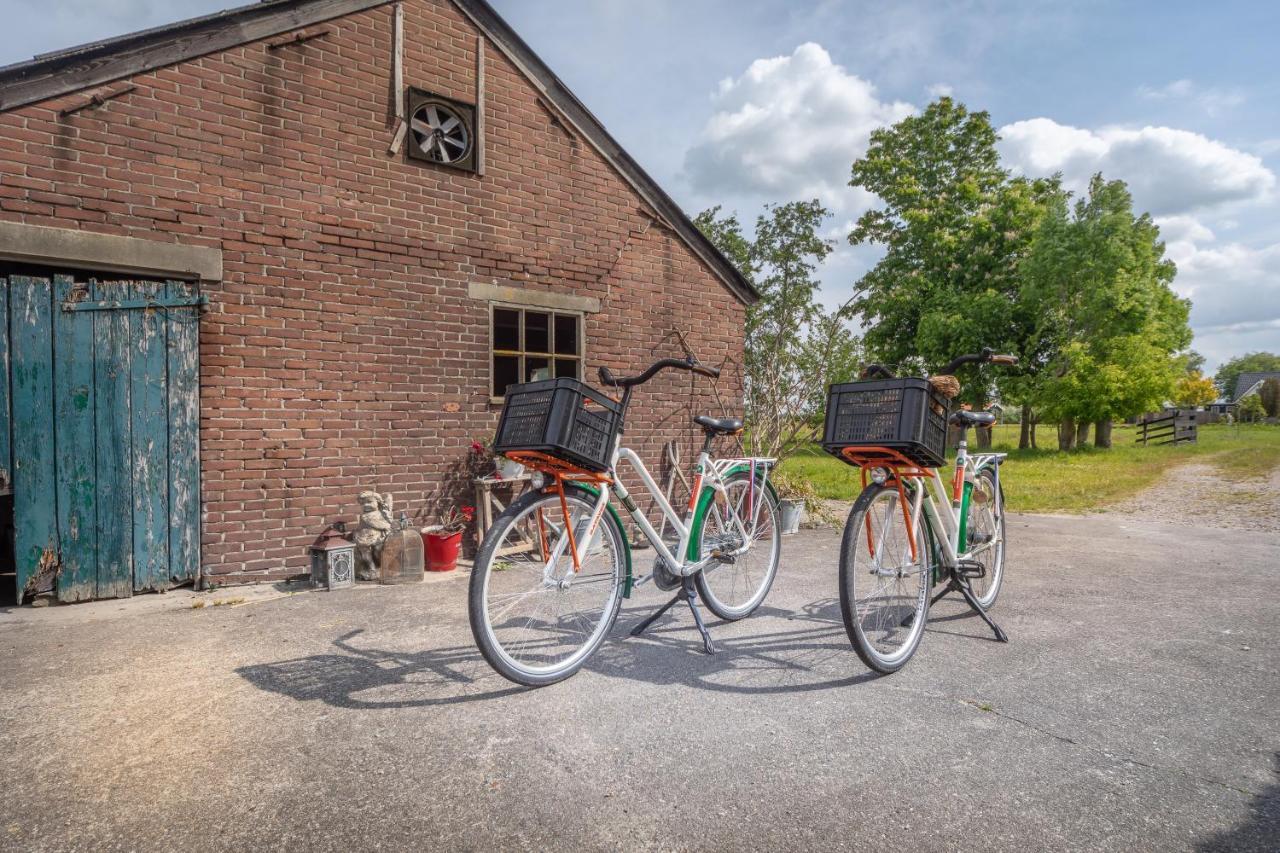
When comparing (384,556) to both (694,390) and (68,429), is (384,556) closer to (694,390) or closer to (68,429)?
(68,429)

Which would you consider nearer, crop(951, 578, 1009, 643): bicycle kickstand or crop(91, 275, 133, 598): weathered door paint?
crop(951, 578, 1009, 643): bicycle kickstand

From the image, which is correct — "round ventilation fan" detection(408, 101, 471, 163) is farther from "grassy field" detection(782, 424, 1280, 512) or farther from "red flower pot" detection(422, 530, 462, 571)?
"grassy field" detection(782, 424, 1280, 512)

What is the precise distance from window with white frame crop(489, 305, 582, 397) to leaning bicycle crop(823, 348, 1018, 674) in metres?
3.76

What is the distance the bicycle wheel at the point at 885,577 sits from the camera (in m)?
3.20

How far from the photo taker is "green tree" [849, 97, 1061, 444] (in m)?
22.5

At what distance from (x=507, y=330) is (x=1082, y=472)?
49.8 feet

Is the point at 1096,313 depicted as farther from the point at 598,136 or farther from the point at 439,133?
the point at 439,133

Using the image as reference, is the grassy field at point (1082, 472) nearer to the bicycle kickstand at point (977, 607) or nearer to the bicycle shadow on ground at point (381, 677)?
the bicycle kickstand at point (977, 607)

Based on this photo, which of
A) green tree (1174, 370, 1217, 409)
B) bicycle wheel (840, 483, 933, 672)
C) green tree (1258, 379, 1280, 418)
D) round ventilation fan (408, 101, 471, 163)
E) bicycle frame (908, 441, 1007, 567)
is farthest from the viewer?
green tree (1174, 370, 1217, 409)

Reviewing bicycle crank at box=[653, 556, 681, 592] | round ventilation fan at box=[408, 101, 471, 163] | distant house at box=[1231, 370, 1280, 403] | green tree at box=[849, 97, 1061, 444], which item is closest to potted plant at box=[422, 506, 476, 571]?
bicycle crank at box=[653, 556, 681, 592]

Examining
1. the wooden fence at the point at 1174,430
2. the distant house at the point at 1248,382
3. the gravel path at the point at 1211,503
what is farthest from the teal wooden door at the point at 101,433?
the distant house at the point at 1248,382

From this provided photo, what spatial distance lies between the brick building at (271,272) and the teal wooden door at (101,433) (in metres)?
0.01

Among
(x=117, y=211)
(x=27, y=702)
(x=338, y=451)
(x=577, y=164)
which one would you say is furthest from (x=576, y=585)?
(x=577, y=164)

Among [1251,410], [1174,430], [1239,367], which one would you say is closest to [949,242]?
[1174,430]
